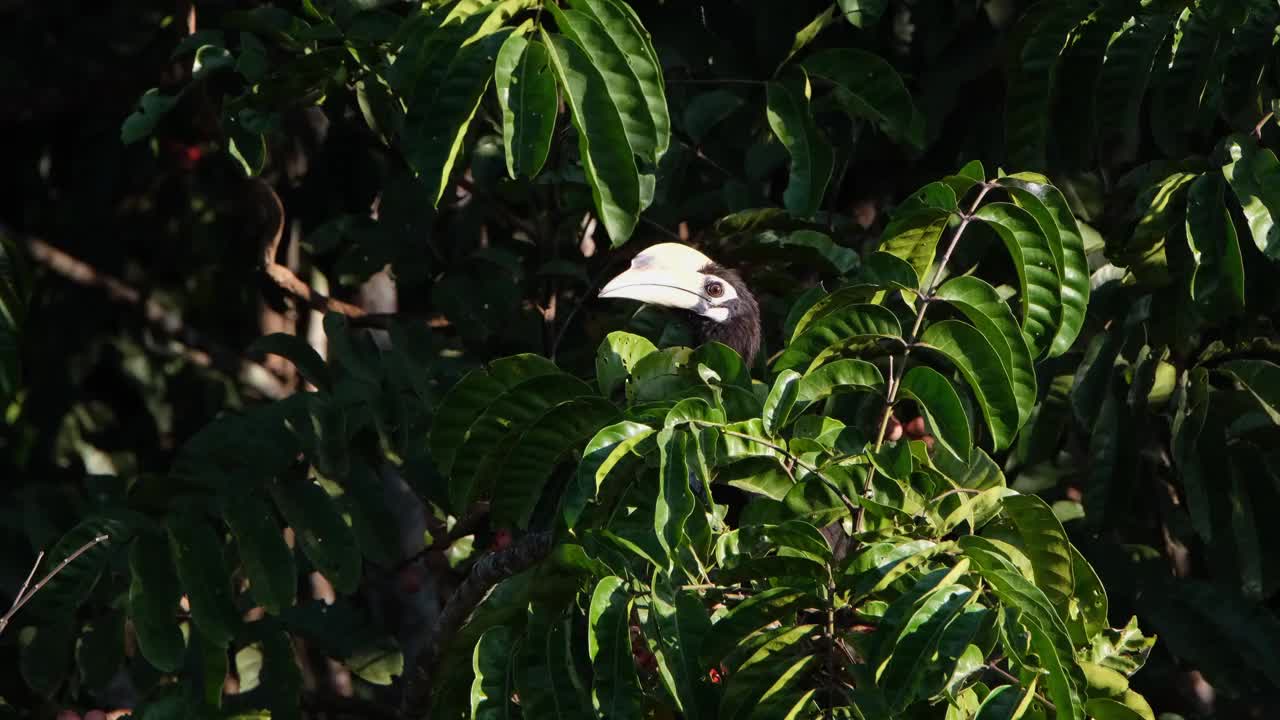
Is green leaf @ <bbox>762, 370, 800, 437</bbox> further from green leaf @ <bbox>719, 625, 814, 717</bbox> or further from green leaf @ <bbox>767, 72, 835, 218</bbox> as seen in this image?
green leaf @ <bbox>767, 72, 835, 218</bbox>

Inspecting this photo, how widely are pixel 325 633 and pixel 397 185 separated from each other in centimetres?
94

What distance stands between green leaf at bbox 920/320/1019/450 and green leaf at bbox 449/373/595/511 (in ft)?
1.41

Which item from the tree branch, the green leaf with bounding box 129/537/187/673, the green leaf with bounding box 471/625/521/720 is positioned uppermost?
the green leaf with bounding box 471/625/521/720

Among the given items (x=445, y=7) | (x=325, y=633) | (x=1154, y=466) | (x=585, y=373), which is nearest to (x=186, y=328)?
(x=325, y=633)

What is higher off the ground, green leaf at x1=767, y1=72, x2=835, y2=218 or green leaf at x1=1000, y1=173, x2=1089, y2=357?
green leaf at x1=1000, y1=173, x2=1089, y2=357

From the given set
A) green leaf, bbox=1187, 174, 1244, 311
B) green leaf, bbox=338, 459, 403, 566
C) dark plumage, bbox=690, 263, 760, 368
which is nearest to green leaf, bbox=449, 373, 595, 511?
green leaf, bbox=338, 459, 403, 566

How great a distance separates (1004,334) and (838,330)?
197mm

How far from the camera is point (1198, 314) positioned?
2.33 meters

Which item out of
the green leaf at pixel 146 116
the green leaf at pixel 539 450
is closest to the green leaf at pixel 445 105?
the green leaf at pixel 539 450

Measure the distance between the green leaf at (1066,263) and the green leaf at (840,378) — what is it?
11.0 inches

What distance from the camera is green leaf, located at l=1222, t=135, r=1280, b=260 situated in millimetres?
2172

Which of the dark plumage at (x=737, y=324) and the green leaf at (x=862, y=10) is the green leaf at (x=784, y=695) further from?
the dark plumage at (x=737, y=324)

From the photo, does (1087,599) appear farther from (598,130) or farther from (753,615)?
(598,130)

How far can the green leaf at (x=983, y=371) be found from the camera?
1.72 metres
